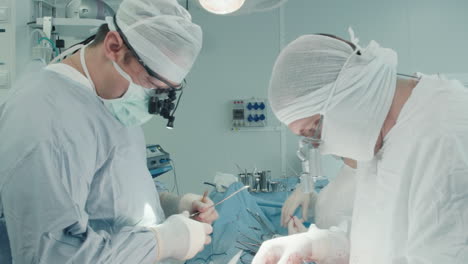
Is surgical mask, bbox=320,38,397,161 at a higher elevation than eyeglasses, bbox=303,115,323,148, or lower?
higher

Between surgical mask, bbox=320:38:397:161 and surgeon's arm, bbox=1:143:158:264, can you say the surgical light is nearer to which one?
surgical mask, bbox=320:38:397:161

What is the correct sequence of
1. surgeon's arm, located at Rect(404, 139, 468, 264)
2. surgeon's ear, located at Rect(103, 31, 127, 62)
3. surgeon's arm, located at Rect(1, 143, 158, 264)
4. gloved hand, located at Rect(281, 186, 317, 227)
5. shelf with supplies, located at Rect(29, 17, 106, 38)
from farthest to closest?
shelf with supplies, located at Rect(29, 17, 106, 38), gloved hand, located at Rect(281, 186, 317, 227), surgeon's ear, located at Rect(103, 31, 127, 62), surgeon's arm, located at Rect(1, 143, 158, 264), surgeon's arm, located at Rect(404, 139, 468, 264)

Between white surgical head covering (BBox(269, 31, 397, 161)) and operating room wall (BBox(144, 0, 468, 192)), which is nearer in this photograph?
white surgical head covering (BBox(269, 31, 397, 161))

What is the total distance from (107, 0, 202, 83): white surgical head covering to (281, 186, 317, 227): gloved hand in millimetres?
1121

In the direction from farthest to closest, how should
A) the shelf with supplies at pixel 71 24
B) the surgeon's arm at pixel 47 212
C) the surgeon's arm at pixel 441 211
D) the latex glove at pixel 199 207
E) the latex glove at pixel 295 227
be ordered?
the shelf with supplies at pixel 71 24 < the latex glove at pixel 295 227 < the latex glove at pixel 199 207 < the surgeon's arm at pixel 47 212 < the surgeon's arm at pixel 441 211

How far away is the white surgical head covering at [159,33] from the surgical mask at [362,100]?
501 millimetres

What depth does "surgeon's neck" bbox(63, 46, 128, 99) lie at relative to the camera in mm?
1124

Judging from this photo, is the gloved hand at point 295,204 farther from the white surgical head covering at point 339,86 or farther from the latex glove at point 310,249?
the white surgical head covering at point 339,86

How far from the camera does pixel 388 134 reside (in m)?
0.95

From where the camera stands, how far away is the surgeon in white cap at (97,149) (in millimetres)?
871

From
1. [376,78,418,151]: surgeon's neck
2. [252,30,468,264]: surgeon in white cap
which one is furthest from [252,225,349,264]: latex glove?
[376,78,418,151]: surgeon's neck

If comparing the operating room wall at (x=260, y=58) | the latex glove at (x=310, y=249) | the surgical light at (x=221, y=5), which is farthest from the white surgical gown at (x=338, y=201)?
the operating room wall at (x=260, y=58)

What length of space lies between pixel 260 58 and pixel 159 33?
2.62 m

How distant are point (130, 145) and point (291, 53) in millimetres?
678
